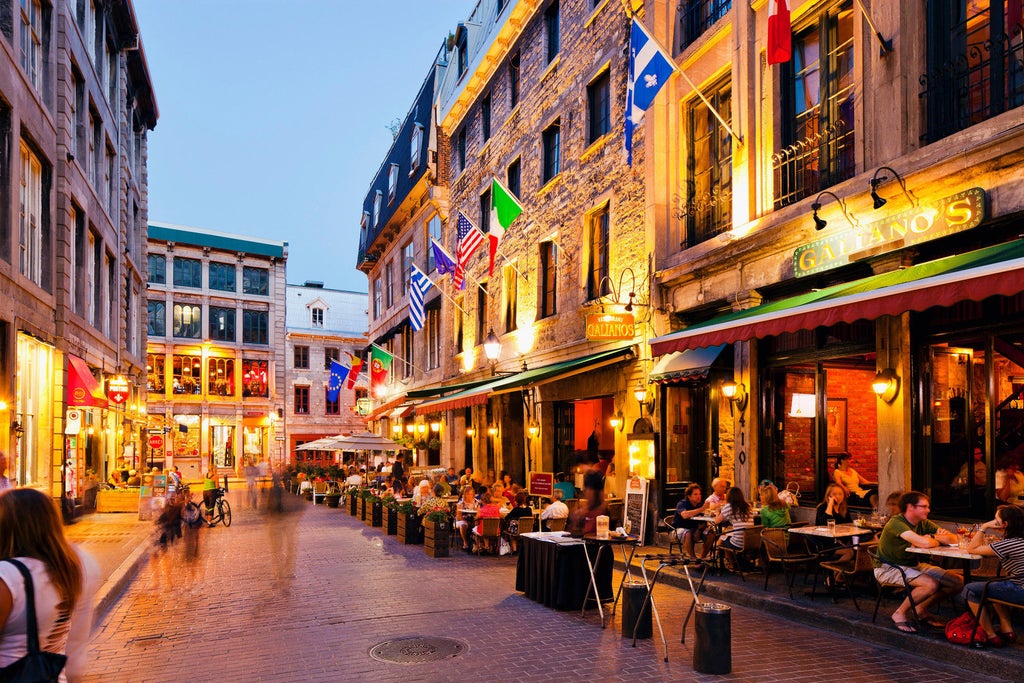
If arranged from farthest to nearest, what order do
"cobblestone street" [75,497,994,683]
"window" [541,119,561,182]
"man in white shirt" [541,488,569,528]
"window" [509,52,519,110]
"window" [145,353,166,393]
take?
"window" [145,353,166,393]
"window" [509,52,519,110]
"window" [541,119,561,182]
"man in white shirt" [541,488,569,528]
"cobblestone street" [75,497,994,683]

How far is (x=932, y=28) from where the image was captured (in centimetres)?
983

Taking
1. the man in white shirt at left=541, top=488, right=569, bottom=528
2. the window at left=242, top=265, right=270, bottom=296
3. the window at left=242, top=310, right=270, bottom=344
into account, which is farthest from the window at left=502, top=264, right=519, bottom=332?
the window at left=242, top=265, right=270, bottom=296

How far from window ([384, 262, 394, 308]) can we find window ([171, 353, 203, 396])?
1995cm

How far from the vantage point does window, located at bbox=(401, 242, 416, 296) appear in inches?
1334

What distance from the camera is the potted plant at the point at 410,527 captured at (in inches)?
608

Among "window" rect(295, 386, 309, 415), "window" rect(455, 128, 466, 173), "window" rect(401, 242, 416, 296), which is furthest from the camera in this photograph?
"window" rect(295, 386, 309, 415)

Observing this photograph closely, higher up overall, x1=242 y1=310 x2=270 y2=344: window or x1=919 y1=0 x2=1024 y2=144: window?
x1=242 y1=310 x2=270 y2=344: window

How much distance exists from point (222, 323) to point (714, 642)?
51.5 metres

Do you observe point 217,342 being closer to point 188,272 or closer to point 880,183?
point 188,272

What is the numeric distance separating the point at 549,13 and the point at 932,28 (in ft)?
40.5

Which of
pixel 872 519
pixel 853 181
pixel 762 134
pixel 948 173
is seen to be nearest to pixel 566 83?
pixel 762 134

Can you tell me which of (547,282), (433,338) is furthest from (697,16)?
(433,338)

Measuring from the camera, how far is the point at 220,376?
53.4 meters

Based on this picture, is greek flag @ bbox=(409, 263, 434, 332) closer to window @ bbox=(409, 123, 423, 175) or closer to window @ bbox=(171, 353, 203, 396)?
window @ bbox=(409, 123, 423, 175)
